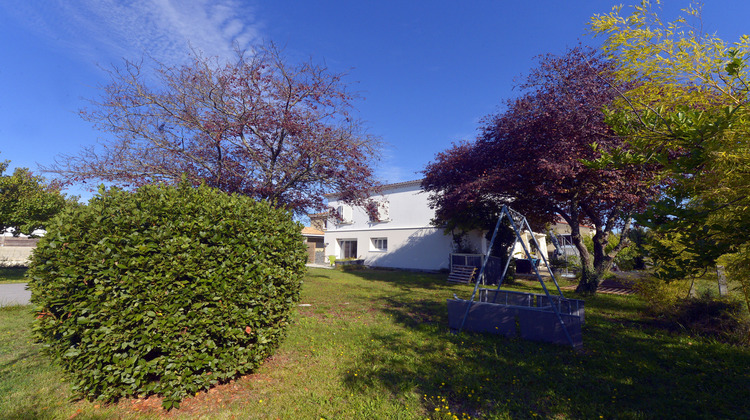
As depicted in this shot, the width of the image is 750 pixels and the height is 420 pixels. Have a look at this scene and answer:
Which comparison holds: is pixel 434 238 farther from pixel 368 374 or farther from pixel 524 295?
pixel 368 374

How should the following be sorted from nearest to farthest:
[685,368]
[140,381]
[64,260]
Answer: [64,260]
[140,381]
[685,368]

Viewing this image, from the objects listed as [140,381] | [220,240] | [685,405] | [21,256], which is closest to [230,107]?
[220,240]

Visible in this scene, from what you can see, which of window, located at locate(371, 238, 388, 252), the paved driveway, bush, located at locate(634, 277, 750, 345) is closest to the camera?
bush, located at locate(634, 277, 750, 345)

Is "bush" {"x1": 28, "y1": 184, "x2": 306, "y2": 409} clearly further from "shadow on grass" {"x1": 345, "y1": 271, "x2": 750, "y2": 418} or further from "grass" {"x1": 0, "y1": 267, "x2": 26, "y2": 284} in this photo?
"grass" {"x1": 0, "y1": 267, "x2": 26, "y2": 284}

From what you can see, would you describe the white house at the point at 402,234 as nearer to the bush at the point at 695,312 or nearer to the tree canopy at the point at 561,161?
the tree canopy at the point at 561,161

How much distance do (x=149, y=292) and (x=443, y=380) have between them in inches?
131

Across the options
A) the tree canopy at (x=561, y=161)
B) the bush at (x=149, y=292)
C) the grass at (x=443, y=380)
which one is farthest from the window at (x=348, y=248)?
the bush at (x=149, y=292)

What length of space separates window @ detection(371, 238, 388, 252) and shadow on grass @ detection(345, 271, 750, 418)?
18465 mm

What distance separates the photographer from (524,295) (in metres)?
7.61

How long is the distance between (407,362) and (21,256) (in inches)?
1142

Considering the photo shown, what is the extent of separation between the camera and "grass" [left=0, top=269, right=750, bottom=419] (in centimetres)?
335

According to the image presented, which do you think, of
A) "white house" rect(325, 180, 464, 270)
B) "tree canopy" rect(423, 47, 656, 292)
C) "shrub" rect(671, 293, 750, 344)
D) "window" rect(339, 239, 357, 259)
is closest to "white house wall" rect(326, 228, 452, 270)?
"white house" rect(325, 180, 464, 270)

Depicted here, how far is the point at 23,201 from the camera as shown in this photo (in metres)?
14.9

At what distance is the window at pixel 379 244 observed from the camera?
25025mm
